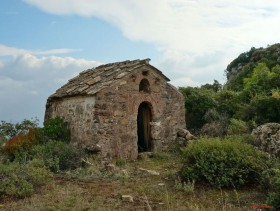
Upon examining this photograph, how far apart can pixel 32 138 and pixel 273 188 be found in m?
9.78

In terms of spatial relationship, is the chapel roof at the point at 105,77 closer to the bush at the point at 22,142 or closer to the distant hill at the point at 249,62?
the bush at the point at 22,142

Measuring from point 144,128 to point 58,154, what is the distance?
480 centimetres

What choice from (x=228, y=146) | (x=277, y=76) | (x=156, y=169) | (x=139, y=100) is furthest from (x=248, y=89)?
(x=228, y=146)

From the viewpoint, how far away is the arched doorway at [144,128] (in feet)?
53.4

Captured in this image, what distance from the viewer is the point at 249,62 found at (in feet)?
128

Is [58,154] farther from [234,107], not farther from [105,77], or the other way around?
[234,107]

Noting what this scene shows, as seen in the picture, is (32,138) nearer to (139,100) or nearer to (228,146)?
(139,100)

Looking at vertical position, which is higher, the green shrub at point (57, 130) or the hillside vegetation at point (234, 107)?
the hillside vegetation at point (234, 107)

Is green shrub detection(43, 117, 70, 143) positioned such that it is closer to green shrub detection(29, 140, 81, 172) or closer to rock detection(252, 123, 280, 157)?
green shrub detection(29, 140, 81, 172)

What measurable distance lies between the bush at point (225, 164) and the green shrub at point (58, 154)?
438 centimetres

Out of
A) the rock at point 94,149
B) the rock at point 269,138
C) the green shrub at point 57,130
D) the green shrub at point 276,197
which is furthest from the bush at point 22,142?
the green shrub at point 276,197

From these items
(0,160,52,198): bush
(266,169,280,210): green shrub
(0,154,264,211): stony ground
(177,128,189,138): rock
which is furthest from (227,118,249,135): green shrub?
(0,160,52,198): bush

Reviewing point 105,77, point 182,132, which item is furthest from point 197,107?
point 105,77

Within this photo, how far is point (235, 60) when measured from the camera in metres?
44.2
